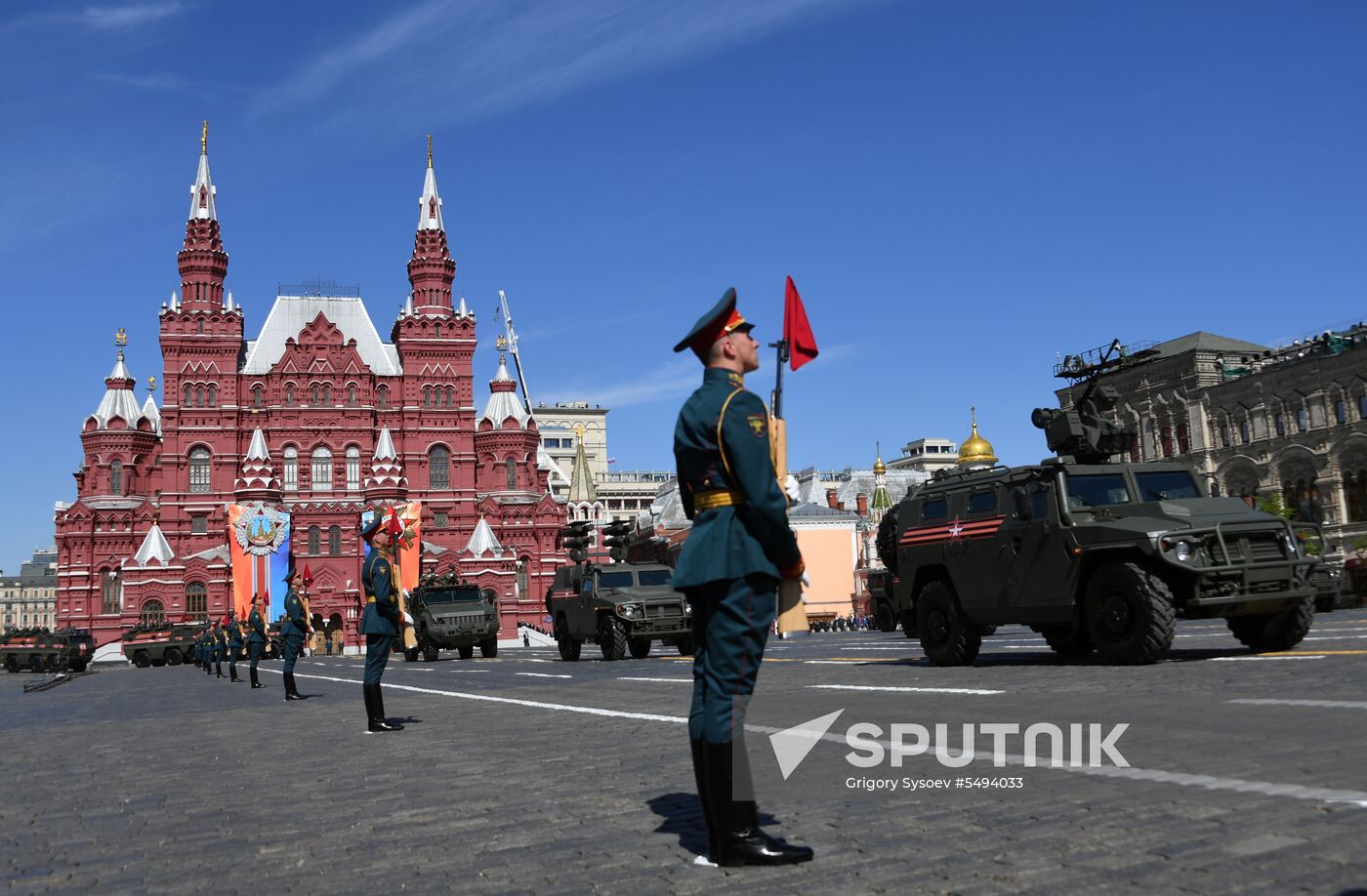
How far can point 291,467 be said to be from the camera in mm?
70500

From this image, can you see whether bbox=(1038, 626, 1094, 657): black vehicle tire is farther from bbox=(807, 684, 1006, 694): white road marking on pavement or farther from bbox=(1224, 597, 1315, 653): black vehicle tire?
bbox=(807, 684, 1006, 694): white road marking on pavement

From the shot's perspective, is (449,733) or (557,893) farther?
(449,733)

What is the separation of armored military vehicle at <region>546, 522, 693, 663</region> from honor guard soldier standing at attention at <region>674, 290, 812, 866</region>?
15.6m

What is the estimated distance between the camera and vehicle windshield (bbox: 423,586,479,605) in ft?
97.9

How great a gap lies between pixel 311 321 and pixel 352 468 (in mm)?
11214

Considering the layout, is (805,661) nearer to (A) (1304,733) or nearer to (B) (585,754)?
(B) (585,754)

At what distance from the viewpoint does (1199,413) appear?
57.6m

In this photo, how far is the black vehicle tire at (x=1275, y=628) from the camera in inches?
445

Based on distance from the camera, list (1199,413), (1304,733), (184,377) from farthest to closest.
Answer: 1. (184,377)
2. (1199,413)
3. (1304,733)

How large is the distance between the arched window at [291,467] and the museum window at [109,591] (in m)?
10.8

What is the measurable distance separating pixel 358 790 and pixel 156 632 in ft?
159

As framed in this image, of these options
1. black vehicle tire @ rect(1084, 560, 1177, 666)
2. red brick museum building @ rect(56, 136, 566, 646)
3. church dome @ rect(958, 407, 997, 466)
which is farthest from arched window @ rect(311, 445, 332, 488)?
black vehicle tire @ rect(1084, 560, 1177, 666)

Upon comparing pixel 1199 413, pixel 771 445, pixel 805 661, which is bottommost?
pixel 805 661

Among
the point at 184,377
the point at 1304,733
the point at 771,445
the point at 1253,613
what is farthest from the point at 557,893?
the point at 184,377
